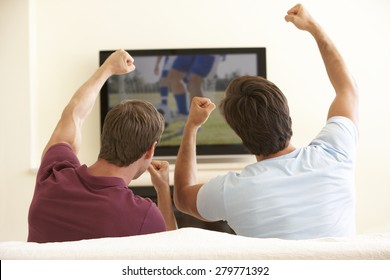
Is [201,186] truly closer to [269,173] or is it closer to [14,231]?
[269,173]

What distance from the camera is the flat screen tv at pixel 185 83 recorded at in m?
4.54

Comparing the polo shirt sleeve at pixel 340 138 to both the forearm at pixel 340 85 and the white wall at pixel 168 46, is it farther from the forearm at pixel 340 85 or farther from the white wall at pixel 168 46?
the white wall at pixel 168 46

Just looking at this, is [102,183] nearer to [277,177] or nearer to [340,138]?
[277,177]

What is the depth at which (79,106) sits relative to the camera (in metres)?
1.37

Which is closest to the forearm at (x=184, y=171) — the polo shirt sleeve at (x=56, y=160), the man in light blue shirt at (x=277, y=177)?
the man in light blue shirt at (x=277, y=177)

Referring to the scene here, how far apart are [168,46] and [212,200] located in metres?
3.64

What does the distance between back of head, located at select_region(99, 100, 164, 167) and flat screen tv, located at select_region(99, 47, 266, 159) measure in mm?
3353

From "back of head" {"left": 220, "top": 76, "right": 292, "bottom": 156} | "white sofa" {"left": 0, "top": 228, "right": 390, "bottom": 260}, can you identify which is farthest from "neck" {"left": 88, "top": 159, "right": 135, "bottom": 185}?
"white sofa" {"left": 0, "top": 228, "right": 390, "bottom": 260}

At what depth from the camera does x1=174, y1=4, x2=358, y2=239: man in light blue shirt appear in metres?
1.06

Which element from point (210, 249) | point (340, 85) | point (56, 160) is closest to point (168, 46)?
point (340, 85)

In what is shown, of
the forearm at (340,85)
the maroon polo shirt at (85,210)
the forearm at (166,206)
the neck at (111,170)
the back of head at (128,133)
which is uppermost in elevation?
the forearm at (340,85)

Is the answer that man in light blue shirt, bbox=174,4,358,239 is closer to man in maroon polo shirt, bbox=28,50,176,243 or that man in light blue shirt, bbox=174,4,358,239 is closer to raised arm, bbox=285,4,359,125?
raised arm, bbox=285,4,359,125

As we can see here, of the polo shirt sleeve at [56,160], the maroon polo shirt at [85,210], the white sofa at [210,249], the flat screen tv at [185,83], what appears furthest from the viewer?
the flat screen tv at [185,83]
